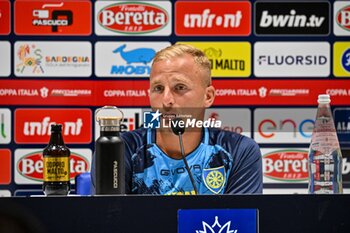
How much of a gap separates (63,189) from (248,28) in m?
2.53

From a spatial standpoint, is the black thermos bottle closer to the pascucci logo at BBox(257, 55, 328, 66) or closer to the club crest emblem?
the club crest emblem

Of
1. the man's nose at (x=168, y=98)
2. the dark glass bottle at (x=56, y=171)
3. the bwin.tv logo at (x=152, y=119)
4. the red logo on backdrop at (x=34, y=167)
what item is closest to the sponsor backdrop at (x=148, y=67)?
the red logo on backdrop at (x=34, y=167)

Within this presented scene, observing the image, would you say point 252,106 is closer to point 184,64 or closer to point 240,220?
point 184,64

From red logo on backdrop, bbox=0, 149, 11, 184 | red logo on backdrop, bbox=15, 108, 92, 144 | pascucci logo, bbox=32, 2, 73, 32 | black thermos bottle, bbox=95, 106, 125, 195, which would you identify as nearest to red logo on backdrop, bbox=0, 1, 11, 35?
pascucci logo, bbox=32, 2, 73, 32

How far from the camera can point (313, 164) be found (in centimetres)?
128

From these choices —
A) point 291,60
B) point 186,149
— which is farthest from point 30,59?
point 186,149

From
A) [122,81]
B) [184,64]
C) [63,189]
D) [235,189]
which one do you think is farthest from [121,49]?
[63,189]

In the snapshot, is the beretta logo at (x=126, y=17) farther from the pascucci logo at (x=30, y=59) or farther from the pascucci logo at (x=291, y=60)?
the pascucci logo at (x=291, y=60)

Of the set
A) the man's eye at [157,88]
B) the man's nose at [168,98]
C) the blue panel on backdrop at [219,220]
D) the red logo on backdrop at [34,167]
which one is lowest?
the red logo on backdrop at [34,167]

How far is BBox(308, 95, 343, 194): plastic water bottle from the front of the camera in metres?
1.25

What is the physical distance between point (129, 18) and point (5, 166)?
1258mm

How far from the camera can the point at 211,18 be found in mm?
Answer: 3420

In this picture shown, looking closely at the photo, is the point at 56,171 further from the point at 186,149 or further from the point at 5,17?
the point at 5,17

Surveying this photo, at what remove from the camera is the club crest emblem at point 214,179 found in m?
1.39
